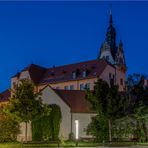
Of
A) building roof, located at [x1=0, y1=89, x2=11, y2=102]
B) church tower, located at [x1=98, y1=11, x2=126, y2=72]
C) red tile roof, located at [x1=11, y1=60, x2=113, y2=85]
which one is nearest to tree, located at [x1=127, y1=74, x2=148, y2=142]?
red tile roof, located at [x1=11, y1=60, x2=113, y2=85]

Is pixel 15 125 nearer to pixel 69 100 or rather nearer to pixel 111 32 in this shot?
pixel 69 100

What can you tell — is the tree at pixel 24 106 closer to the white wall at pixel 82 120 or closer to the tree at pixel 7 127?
the tree at pixel 7 127

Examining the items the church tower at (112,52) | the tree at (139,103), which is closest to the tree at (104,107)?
the tree at (139,103)

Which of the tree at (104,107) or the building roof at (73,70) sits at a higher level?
the building roof at (73,70)

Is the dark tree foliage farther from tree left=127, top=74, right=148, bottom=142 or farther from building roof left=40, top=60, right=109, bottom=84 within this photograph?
building roof left=40, top=60, right=109, bottom=84

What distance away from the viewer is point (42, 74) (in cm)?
10344

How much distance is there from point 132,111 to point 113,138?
4.35 m

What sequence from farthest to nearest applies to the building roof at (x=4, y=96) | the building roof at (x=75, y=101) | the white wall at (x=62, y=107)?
the building roof at (x=4, y=96) < the building roof at (x=75, y=101) < the white wall at (x=62, y=107)

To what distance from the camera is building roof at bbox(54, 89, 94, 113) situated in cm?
5931

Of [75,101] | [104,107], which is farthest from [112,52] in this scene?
[104,107]

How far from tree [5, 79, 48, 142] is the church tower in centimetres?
6495

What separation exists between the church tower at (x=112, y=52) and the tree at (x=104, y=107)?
62917 mm

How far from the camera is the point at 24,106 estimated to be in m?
49.3

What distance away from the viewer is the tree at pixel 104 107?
1914 inches
